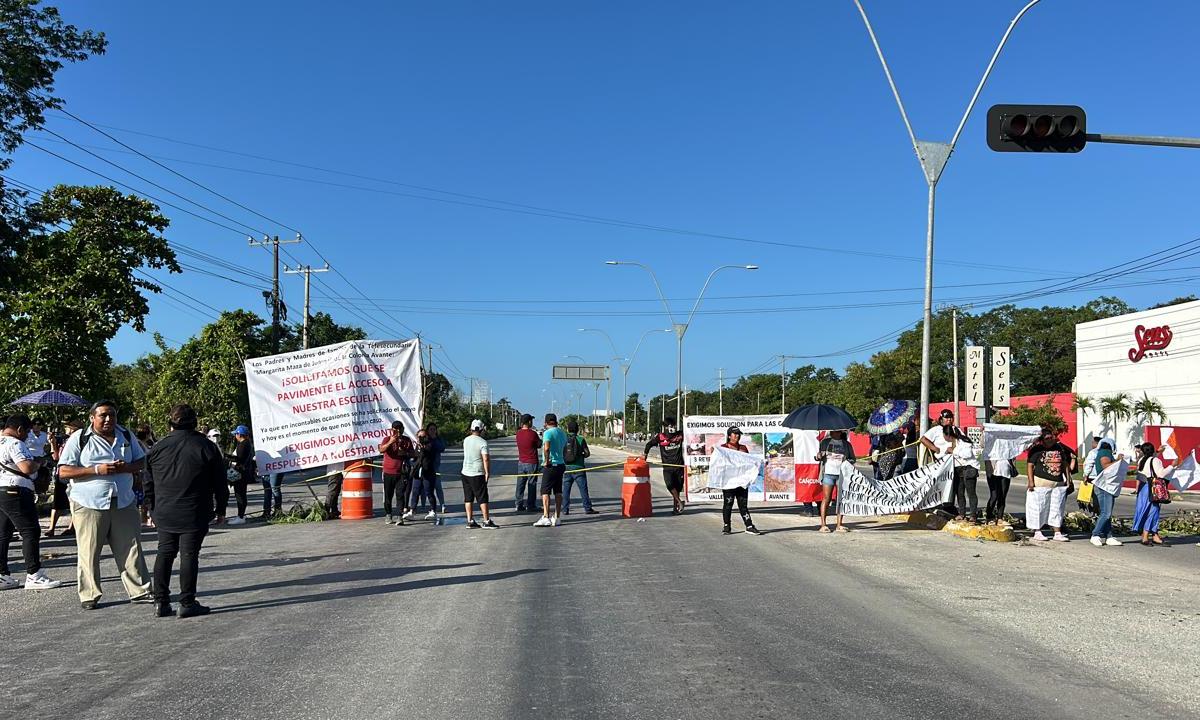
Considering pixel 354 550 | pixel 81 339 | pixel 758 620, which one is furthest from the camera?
pixel 81 339

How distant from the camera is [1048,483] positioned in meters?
13.1

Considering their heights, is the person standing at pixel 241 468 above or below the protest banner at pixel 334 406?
below

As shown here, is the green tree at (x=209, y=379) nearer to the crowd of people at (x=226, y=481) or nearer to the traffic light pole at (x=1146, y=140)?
the crowd of people at (x=226, y=481)

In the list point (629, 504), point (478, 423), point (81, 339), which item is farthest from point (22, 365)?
point (629, 504)

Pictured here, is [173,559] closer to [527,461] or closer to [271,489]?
[271,489]

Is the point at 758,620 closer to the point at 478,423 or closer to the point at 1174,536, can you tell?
the point at 478,423

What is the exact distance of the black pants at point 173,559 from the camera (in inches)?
302

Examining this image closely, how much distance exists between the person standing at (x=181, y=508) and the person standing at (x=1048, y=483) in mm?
11021

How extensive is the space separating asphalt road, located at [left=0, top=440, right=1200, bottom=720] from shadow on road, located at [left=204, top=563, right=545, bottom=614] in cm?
5

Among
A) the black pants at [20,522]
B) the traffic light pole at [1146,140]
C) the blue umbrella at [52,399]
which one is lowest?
the black pants at [20,522]

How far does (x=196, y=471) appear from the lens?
25.4 ft

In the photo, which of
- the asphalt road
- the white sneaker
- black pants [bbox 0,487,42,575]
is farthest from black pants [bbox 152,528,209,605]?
black pants [bbox 0,487,42,575]

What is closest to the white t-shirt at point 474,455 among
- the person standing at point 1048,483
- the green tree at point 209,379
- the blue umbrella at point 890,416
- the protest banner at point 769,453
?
the protest banner at point 769,453

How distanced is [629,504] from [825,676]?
1096 centimetres
